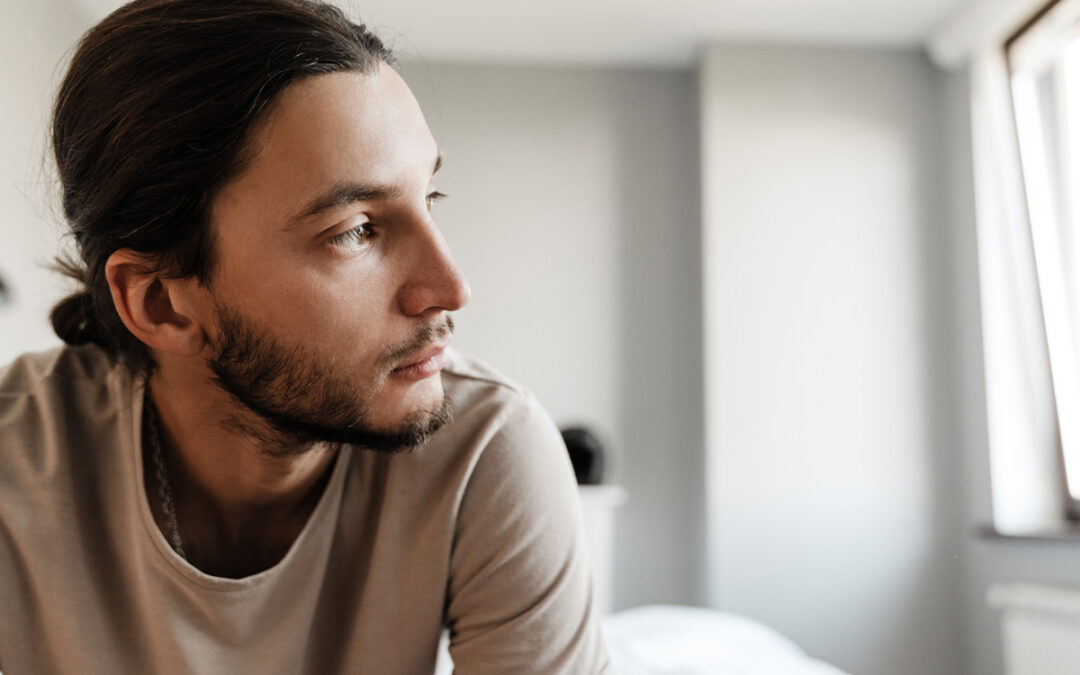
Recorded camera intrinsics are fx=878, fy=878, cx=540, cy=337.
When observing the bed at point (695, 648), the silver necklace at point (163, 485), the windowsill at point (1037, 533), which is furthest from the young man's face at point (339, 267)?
the windowsill at point (1037, 533)

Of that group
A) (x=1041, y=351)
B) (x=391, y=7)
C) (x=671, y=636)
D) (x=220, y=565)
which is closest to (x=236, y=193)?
(x=220, y=565)

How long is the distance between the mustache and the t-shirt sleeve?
13 centimetres

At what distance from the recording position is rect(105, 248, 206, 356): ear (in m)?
0.88

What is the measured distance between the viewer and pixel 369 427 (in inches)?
32.8

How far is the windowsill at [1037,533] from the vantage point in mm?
2445

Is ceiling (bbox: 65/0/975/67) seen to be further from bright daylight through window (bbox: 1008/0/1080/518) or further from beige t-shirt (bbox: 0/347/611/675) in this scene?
beige t-shirt (bbox: 0/347/611/675)

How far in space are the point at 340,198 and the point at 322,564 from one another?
1.17 ft

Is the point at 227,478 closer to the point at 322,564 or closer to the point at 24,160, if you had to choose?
the point at 322,564

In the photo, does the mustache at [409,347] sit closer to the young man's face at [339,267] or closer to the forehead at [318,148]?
the young man's face at [339,267]

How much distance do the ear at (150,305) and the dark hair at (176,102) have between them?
2cm

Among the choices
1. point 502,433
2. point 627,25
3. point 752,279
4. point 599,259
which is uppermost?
point 627,25

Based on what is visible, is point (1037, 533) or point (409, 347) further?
point (1037, 533)

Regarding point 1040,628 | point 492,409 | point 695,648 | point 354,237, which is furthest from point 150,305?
point 1040,628

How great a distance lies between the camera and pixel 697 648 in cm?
155
